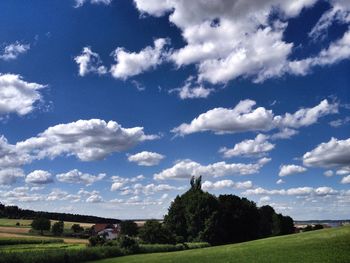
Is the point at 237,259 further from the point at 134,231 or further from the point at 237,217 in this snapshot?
the point at 134,231

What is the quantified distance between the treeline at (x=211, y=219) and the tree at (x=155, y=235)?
1024 mm

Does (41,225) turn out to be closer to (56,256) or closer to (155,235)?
(155,235)

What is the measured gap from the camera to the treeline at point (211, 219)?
385 feet

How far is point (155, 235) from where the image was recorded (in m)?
111

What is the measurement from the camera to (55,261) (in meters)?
61.0

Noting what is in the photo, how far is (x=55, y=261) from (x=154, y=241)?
50722 mm

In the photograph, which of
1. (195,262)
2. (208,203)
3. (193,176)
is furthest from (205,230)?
(195,262)

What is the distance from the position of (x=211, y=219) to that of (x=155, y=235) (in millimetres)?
15060

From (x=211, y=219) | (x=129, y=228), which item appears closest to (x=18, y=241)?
(x=211, y=219)

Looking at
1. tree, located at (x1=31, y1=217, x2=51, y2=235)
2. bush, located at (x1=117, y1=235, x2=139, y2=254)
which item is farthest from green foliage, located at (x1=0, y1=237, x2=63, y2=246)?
bush, located at (x1=117, y1=235, x2=139, y2=254)

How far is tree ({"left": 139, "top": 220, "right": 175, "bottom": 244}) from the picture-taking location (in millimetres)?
110125

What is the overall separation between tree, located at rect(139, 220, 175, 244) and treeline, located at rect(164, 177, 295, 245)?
1024mm

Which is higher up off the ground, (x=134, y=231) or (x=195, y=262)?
A: (x=134, y=231)

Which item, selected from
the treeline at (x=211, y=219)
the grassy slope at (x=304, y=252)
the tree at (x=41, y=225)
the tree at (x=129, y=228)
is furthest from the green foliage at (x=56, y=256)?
the tree at (x=41, y=225)
